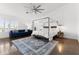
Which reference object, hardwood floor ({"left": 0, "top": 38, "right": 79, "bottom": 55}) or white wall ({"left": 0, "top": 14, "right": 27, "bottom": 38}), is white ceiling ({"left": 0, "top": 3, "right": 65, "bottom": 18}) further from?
hardwood floor ({"left": 0, "top": 38, "right": 79, "bottom": 55})

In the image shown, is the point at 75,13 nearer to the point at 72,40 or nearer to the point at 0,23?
the point at 72,40

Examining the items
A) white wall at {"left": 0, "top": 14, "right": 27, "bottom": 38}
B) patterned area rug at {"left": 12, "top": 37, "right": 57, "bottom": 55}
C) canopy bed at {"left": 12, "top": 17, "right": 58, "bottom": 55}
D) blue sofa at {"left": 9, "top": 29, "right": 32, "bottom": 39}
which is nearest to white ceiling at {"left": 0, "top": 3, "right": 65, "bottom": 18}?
white wall at {"left": 0, "top": 14, "right": 27, "bottom": 38}

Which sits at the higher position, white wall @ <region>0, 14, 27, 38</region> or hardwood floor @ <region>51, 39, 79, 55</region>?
white wall @ <region>0, 14, 27, 38</region>

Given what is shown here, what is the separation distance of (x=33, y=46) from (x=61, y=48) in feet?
2.21

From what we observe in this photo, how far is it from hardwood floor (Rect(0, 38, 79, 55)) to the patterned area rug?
10 centimetres

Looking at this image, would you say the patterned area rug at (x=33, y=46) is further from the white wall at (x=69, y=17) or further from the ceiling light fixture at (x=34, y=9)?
the ceiling light fixture at (x=34, y=9)

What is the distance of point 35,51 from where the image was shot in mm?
2123

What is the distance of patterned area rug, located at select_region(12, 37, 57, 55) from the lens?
6.94ft

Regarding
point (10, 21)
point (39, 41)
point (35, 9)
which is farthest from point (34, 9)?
point (39, 41)

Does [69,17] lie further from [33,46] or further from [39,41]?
[33,46]

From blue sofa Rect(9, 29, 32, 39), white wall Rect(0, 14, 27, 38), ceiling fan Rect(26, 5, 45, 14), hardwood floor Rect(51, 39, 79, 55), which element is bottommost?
hardwood floor Rect(51, 39, 79, 55)

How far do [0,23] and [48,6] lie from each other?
121 centimetres
